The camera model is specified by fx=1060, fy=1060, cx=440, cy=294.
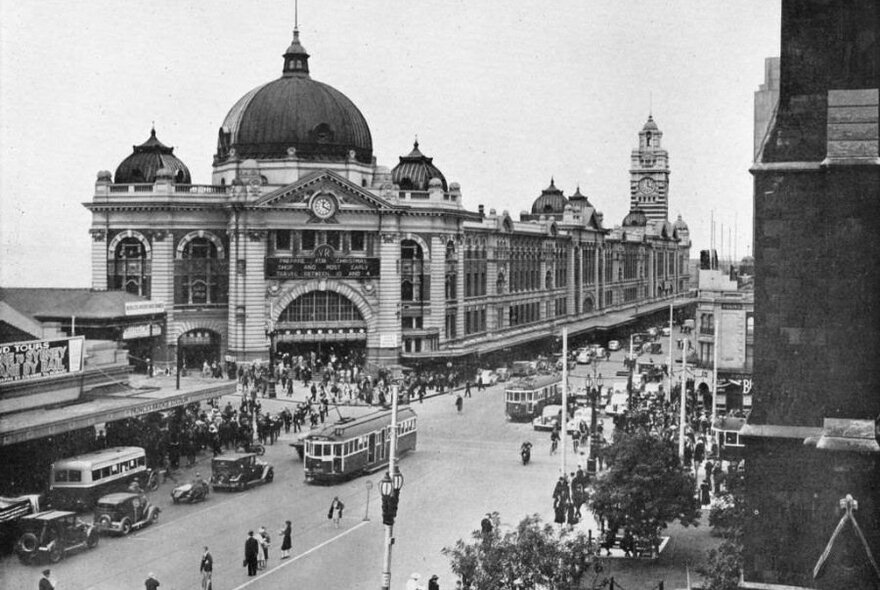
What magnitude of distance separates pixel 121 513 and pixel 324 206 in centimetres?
4244

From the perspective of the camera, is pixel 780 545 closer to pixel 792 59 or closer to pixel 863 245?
pixel 863 245

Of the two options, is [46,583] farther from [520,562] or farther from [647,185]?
[647,185]

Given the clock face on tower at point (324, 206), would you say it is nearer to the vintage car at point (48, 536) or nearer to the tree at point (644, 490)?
the vintage car at point (48, 536)

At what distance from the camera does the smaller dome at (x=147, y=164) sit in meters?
77.8

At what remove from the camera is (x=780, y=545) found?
16.2 m

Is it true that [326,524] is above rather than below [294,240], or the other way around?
below

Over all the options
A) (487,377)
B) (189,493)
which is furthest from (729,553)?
(487,377)

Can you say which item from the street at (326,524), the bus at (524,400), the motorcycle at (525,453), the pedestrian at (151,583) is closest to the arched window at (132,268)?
the bus at (524,400)

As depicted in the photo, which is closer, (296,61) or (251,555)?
(251,555)

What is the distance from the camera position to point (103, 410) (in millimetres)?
37344

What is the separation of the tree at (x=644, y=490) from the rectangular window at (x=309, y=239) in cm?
4490

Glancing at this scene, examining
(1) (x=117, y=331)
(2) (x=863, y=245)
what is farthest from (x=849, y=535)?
(1) (x=117, y=331)

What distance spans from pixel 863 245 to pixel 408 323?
202ft

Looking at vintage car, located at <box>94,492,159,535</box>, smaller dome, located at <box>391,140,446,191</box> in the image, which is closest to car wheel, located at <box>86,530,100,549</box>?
vintage car, located at <box>94,492,159,535</box>
